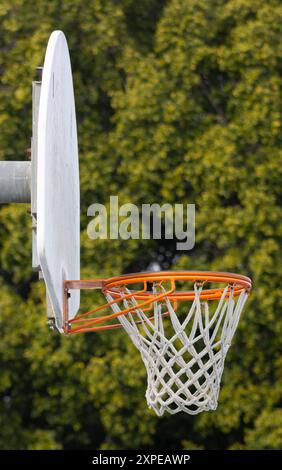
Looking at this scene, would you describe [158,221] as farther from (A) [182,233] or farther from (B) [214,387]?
(B) [214,387]

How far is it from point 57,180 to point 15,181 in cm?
17

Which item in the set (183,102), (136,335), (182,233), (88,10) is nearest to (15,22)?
(88,10)

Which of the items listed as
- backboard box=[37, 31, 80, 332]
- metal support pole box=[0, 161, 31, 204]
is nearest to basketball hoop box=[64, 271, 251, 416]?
backboard box=[37, 31, 80, 332]

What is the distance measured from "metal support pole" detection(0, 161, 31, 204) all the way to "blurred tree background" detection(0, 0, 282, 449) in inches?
145

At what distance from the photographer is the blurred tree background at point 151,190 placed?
326 inches

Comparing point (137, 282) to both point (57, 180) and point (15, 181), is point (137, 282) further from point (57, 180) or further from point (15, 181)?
point (15, 181)

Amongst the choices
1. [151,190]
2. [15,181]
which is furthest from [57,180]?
[151,190]

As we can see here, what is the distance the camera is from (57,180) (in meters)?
4.61

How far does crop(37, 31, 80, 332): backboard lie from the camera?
4.05 meters

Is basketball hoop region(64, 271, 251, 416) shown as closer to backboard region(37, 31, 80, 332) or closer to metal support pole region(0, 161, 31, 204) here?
backboard region(37, 31, 80, 332)

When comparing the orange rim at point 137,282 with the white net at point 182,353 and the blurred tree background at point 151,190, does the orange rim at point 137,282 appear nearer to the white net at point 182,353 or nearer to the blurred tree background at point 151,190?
the white net at point 182,353

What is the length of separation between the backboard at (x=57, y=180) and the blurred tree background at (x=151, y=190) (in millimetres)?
2784

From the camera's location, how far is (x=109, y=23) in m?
8.69
